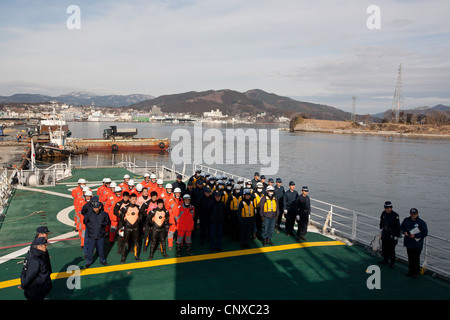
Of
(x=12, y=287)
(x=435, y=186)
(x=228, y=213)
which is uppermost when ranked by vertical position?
(x=228, y=213)

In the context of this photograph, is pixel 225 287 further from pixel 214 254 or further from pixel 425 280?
pixel 425 280

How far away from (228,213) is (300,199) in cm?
240

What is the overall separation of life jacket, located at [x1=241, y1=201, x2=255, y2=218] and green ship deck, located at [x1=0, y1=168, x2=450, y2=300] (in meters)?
1.05

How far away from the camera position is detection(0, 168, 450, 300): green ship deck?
23.3ft

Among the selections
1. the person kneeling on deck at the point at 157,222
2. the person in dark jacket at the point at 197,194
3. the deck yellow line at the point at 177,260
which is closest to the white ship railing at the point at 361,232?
the deck yellow line at the point at 177,260

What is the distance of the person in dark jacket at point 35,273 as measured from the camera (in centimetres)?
554

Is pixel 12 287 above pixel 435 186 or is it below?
above

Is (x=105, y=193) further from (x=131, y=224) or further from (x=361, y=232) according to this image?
(x=361, y=232)

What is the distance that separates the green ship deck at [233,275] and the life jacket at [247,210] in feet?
3.45
